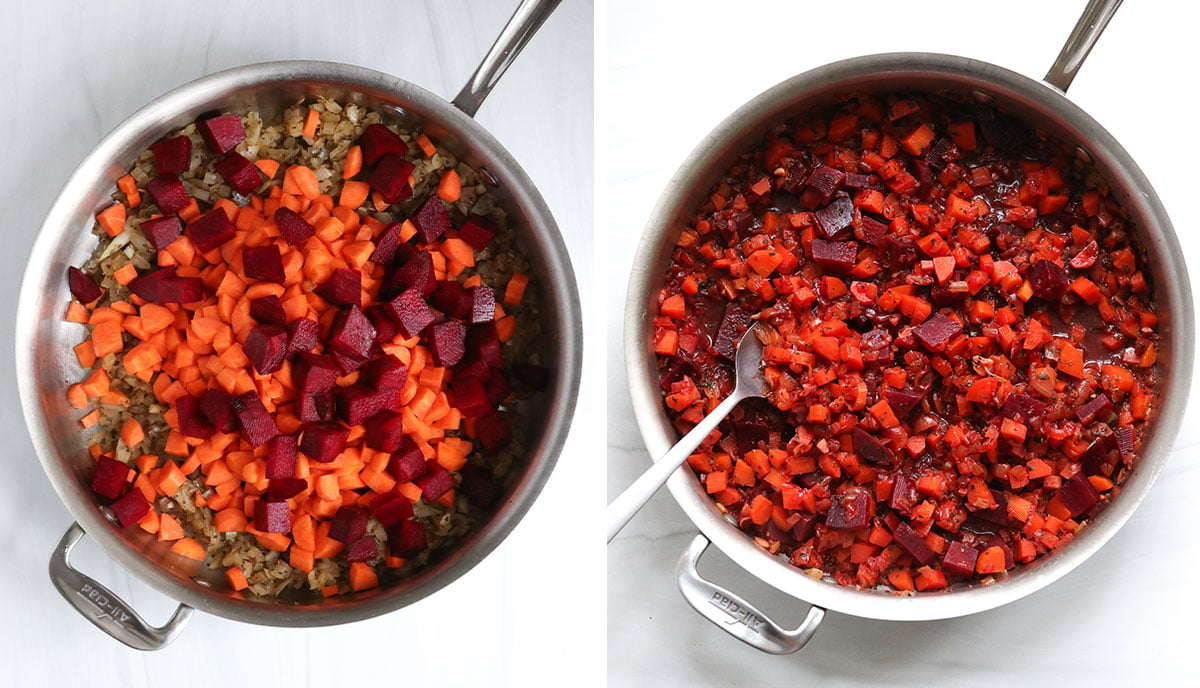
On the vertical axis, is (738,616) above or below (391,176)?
below

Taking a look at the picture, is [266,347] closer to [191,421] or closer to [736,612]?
[191,421]

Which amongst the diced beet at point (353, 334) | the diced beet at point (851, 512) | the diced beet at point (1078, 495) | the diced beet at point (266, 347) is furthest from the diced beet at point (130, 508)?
the diced beet at point (1078, 495)

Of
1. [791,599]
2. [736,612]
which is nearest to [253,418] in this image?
[736,612]

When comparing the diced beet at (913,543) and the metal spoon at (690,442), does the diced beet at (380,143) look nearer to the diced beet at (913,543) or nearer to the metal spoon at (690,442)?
the metal spoon at (690,442)

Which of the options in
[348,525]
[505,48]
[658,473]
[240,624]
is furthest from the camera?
[240,624]

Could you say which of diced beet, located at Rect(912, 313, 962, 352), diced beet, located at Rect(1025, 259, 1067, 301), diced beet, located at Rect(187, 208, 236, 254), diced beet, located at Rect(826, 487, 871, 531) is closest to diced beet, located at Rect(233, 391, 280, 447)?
diced beet, located at Rect(187, 208, 236, 254)

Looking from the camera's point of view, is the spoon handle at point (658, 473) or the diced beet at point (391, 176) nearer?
the spoon handle at point (658, 473)

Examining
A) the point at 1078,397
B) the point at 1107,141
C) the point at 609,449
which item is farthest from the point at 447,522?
the point at 1107,141
